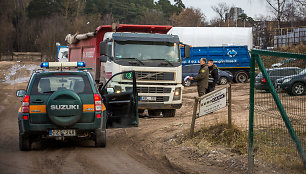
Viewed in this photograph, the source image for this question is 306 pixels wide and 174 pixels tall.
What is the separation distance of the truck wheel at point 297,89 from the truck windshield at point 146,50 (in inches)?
370

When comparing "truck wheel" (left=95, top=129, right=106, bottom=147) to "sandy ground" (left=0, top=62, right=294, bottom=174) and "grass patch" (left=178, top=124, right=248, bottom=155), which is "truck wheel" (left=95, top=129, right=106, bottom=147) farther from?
"grass patch" (left=178, top=124, right=248, bottom=155)

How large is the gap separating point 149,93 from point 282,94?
30.2 ft

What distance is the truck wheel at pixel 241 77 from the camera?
35906 mm

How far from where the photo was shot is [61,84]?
10242 mm

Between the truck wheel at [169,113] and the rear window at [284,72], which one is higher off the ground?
the rear window at [284,72]

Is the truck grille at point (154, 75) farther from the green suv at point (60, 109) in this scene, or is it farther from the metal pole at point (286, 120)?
the metal pole at point (286, 120)

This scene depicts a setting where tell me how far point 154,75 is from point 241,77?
21.5 meters

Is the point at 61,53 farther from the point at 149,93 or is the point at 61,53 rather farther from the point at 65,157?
the point at 65,157

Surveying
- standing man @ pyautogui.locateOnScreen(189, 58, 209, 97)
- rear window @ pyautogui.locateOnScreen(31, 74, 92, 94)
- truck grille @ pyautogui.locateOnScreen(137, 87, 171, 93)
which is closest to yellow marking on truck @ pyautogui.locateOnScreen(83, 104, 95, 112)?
rear window @ pyautogui.locateOnScreen(31, 74, 92, 94)

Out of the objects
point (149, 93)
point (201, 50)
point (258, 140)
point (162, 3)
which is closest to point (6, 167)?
point (258, 140)

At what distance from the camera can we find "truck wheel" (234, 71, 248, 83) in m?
35.9

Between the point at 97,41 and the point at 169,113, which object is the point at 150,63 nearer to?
the point at 169,113

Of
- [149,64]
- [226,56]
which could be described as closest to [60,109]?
[149,64]

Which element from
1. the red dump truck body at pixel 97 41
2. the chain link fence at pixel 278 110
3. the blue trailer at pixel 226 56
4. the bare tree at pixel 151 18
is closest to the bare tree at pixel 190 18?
the bare tree at pixel 151 18
